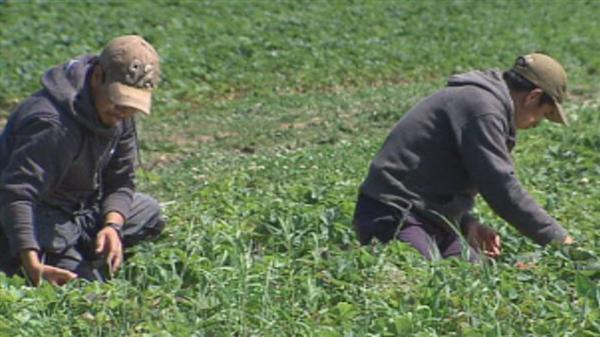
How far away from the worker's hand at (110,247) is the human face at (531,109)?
1.92 meters

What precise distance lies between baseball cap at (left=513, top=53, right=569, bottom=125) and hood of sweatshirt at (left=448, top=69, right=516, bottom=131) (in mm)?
114

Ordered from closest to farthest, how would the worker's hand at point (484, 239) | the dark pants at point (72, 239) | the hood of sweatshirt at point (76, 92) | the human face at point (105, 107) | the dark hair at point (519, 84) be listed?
the human face at point (105, 107) < the hood of sweatshirt at point (76, 92) < the dark hair at point (519, 84) < the dark pants at point (72, 239) < the worker's hand at point (484, 239)

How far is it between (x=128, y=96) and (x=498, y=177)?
167cm

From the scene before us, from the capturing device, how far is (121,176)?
21.1 feet

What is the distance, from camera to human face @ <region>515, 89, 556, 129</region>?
602cm

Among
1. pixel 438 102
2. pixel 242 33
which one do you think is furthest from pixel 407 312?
pixel 242 33

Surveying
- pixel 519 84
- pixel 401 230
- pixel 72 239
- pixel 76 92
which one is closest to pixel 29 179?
pixel 76 92

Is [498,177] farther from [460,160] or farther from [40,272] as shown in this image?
[40,272]

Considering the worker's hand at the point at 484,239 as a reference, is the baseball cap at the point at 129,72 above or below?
above

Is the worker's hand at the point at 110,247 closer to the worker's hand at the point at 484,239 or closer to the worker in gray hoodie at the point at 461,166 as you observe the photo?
the worker in gray hoodie at the point at 461,166

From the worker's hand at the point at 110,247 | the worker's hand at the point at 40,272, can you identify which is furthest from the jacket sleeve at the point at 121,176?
the worker's hand at the point at 40,272

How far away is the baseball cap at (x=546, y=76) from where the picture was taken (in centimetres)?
595

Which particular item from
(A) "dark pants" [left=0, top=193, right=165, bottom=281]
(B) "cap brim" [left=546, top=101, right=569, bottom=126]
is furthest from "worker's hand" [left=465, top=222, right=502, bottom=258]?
(A) "dark pants" [left=0, top=193, right=165, bottom=281]

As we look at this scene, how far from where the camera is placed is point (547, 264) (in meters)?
5.53
